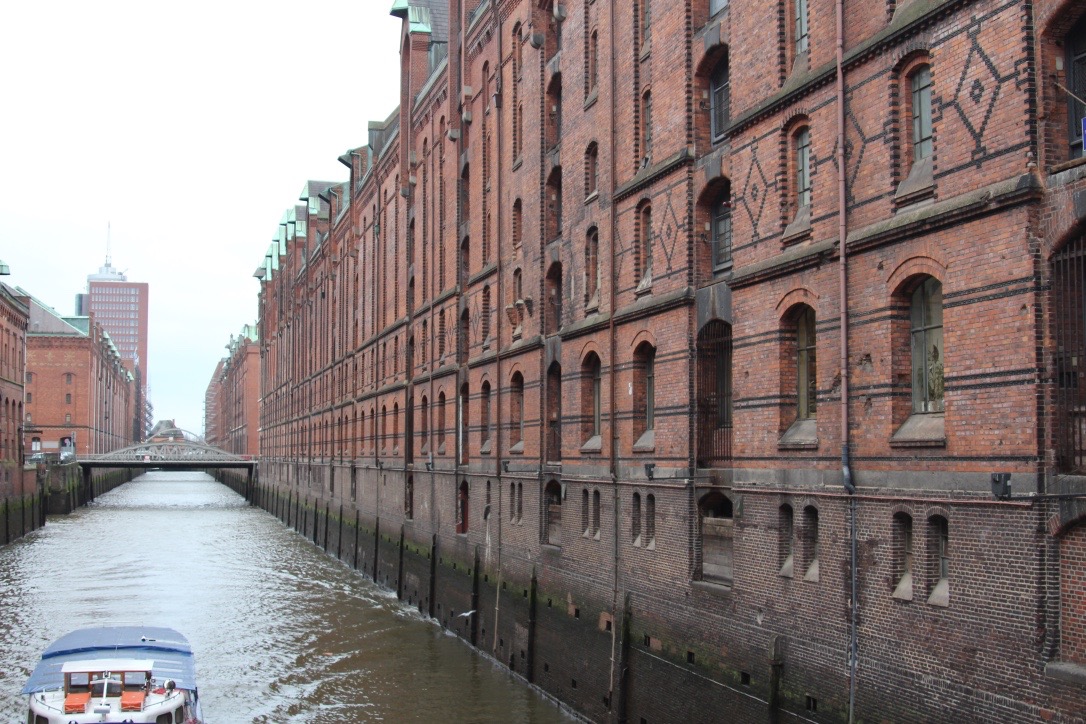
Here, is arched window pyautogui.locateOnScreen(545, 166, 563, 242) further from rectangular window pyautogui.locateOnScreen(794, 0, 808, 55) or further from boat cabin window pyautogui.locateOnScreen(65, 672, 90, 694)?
boat cabin window pyautogui.locateOnScreen(65, 672, 90, 694)

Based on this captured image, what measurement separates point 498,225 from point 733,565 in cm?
→ 1473

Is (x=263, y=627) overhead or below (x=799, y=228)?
below

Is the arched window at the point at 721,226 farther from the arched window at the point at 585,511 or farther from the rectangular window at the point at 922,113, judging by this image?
the arched window at the point at 585,511

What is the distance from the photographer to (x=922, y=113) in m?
12.2

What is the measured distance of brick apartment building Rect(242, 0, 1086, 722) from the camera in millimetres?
10289

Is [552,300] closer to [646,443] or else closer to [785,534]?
[646,443]

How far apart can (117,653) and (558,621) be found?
8.01 meters

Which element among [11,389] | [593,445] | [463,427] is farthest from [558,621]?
[11,389]

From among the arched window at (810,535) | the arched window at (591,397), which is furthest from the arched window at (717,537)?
the arched window at (591,397)

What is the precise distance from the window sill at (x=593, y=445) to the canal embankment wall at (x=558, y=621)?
80.0 inches

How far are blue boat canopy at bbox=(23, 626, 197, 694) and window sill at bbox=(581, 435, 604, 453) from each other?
7652 mm

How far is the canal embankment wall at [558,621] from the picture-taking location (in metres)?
15.7

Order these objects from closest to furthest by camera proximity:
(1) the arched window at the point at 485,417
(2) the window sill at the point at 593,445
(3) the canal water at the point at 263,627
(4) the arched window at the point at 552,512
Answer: (2) the window sill at the point at 593,445, (3) the canal water at the point at 263,627, (4) the arched window at the point at 552,512, (1) the arched window at the point at 485,417

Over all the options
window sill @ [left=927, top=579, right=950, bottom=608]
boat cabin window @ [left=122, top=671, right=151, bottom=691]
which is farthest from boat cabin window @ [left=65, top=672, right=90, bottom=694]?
window sill @ [left=927, top=579, right=950, bottom=608]
